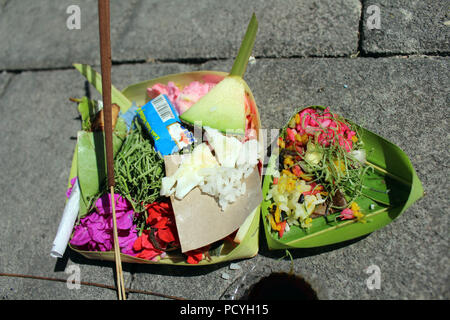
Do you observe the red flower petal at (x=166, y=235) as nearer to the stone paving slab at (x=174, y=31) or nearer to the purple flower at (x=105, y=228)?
the purple flower at (x=105, y=228)

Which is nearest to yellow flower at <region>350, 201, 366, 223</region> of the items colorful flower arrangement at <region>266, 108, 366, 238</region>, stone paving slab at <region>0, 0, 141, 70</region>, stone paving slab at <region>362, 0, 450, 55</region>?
colorful flower arrangement at <region>266, 108, 366, 238</region>

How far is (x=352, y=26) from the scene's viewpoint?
1580 millimetres

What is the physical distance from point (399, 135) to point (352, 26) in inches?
23.6

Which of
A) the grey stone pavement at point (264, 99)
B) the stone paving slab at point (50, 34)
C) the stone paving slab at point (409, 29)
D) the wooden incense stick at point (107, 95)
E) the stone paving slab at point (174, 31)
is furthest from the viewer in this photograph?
the stone paving slab at point (50, 34)

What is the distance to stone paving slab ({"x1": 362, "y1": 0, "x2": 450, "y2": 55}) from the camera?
56.9 inches

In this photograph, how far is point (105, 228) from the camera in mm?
1268

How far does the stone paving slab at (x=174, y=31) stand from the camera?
1.61 metres

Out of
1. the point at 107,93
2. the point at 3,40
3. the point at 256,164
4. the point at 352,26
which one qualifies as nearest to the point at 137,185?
the point at 107,93

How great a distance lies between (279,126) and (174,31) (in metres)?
0.88

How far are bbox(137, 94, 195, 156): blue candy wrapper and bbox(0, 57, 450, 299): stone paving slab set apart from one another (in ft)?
1.40

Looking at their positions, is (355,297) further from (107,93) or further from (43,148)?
(43,148)

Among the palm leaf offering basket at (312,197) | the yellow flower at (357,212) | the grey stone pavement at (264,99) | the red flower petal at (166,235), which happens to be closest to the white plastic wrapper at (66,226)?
the palm leaf offering basket at (312,197)

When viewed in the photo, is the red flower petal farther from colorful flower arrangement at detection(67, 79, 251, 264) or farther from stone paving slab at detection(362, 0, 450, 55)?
stone paving slab at detection(362, 0, 450, 55)

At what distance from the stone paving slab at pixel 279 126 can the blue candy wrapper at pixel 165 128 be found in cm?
43
